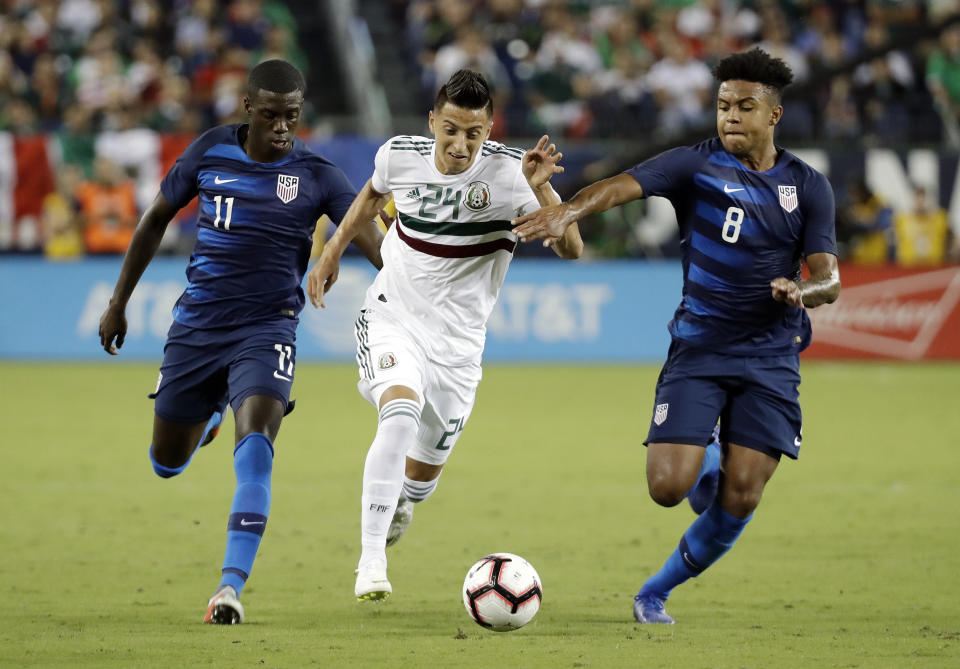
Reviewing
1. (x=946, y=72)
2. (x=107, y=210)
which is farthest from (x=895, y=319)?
(x=107, y=210)

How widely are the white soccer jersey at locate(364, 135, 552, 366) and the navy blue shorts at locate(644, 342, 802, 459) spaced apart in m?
1.03

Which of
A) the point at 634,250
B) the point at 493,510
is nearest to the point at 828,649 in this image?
the point at 493,510

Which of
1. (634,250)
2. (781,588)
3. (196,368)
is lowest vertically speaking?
(781,588)

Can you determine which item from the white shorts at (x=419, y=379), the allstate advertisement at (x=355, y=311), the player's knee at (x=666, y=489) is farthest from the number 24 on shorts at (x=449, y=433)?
the allstate advertisement at (x=355, y=311)

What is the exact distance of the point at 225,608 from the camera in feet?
18.9

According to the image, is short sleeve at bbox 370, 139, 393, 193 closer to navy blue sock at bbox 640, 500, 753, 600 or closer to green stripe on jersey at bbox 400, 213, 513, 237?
green stripe on jersey at bbox 400, 213, 513, 237

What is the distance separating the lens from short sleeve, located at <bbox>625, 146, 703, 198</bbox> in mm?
6062

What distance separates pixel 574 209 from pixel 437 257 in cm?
98

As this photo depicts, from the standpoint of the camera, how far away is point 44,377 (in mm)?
16844

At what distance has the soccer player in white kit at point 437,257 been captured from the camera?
6250 mm

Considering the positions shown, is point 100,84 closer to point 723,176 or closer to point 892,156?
point 892,156

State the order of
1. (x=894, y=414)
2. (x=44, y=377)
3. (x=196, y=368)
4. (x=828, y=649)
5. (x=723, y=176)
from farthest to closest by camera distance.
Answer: (x=44, y=377) → (x=894, y=414) → (x=196, y=368) → (x=723, y=176) → (x=828, y=649)

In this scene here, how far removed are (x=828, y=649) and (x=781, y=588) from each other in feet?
4.51

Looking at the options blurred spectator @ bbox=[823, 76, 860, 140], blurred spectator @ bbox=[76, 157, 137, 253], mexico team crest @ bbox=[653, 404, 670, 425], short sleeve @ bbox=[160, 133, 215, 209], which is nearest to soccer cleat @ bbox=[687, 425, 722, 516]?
mexico team crest @ bbox=[653, 404, 670, 425]
